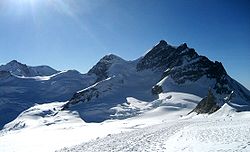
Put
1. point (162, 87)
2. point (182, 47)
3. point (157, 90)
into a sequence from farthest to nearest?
point (182, 47)
point (157, 90)
point (162, 87)

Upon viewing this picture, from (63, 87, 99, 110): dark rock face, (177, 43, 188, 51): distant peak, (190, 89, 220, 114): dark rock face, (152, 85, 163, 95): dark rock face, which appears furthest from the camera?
(177, 43, 188, 51): distant peak

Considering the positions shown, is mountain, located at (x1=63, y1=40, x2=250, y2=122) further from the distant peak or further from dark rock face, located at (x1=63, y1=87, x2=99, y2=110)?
the distant peak

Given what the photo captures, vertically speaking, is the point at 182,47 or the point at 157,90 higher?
the point at 182,47

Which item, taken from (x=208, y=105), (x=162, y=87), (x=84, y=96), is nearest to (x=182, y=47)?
(x=162, y=87)

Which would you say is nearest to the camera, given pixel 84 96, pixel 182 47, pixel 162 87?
pixel 162 87

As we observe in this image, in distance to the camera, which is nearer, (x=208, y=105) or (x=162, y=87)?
(x=208, y=105)

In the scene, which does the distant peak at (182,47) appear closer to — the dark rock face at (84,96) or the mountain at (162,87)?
the mountain at (162,87)

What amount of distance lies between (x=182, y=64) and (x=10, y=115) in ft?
346

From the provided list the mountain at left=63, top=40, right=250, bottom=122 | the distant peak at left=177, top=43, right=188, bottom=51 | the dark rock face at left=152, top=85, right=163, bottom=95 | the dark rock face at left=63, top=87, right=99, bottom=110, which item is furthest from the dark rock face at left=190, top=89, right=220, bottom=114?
the distant peak at left=177, top=43, right=188, bottom=51

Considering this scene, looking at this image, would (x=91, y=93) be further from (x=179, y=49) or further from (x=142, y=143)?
(x=142, y=143)

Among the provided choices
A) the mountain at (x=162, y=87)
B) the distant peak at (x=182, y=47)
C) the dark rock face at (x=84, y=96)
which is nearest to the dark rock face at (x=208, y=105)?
the mountain at (x=162, y=87)

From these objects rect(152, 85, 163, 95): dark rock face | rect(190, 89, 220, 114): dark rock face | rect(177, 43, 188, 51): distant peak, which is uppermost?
rect(177, 43, 188, 51): distant peak

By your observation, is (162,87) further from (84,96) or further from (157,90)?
(84,96)

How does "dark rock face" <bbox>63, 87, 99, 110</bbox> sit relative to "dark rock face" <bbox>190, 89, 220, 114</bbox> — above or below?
above
